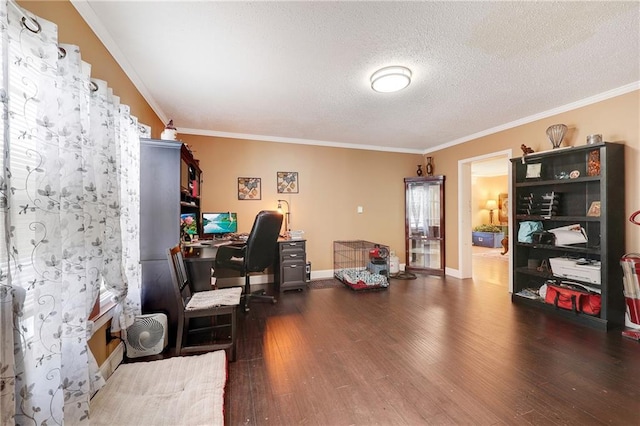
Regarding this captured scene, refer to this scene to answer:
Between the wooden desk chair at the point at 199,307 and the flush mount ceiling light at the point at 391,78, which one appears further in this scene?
the flush mount ceiling light at the point at 391,78

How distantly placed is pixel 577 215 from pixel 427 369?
271cm

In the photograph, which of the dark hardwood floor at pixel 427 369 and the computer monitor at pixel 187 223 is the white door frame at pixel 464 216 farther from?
the computer monitor at pixel 187 223

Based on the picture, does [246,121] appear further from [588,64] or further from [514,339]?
[514,339]

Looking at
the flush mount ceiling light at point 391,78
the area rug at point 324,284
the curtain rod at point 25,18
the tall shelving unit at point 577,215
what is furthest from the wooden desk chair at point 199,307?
the tall shelving unit at point 577,215

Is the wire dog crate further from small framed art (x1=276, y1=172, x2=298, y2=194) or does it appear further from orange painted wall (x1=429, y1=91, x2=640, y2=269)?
orange painted wall (x1=429, y1=91, x2=640, y2=269)

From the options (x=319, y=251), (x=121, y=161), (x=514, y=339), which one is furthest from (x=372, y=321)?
(x=121, y=161)

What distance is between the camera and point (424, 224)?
4902 mm

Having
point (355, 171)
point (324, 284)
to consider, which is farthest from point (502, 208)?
point (324, 284)

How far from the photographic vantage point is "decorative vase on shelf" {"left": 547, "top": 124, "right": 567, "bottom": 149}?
288 cm

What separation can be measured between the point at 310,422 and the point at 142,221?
2000 millimetres

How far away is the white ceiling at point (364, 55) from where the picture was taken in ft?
5.13

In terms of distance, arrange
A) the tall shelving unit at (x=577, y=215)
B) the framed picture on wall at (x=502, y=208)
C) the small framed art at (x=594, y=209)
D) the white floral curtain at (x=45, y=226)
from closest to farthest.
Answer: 1. the white floral curtain at (x=45, y=226)
2. the tall shelving unit at (x=577, y=215)
3. the small framed art at (x=594, y=209)
4. the framed picture on wall at (x=502, y=208)

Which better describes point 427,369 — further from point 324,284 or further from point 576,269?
point 324,284

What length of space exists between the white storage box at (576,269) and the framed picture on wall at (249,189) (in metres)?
4.04
